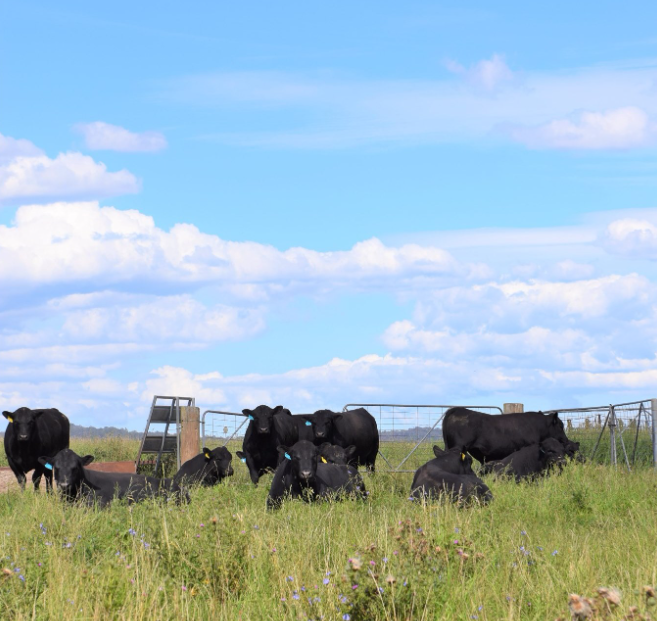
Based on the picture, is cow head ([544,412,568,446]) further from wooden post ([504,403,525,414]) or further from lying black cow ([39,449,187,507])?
lying black cow ([39,449,187,507])

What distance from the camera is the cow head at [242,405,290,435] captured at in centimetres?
1803

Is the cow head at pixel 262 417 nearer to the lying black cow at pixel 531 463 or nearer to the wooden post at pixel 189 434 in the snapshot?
the wooden post at pixel 189 434

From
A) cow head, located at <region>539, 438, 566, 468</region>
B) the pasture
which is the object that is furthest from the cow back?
the pasture

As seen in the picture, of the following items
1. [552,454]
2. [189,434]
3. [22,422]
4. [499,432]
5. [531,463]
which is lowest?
[531,463]

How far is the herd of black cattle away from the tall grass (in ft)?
7.38

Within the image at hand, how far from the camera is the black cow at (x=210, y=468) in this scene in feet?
51.7

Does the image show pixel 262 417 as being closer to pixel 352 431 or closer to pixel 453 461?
pixel 352 431

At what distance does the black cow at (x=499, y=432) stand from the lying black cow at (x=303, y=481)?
9.16 m

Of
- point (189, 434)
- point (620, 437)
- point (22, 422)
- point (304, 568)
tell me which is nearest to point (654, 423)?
point (620, 437)

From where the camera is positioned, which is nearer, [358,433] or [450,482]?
[450,482]

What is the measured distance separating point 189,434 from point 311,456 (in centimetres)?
930

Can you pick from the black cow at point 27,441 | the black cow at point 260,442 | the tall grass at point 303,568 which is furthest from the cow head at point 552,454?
the black cow at point 27,441

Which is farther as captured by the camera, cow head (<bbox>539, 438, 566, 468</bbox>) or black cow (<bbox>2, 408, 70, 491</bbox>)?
black cow (<bbox>2, 408, 70, 491</bbox>)

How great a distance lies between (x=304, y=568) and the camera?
6898mm
